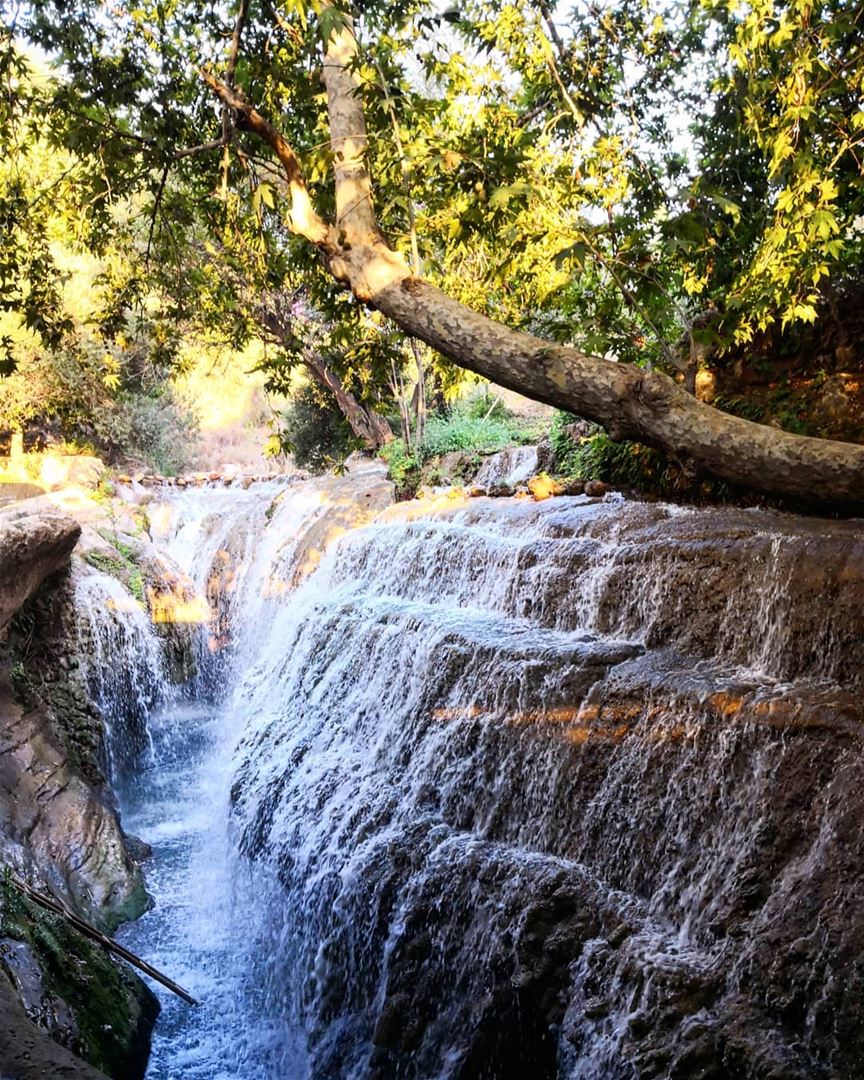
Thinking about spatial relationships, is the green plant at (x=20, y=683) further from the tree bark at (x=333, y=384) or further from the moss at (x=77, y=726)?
the tree bark at (x=333, y=384)

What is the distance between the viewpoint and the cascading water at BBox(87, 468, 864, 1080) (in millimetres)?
2904

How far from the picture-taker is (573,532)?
6.03m

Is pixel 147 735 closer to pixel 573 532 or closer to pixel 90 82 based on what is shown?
pixel 573 532

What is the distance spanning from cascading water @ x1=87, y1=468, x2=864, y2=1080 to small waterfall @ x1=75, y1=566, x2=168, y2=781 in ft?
7.53

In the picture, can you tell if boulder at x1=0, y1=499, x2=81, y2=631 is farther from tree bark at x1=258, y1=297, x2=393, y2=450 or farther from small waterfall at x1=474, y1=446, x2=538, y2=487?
tree bark at x1=258, y1=297, x2=393, y2=450

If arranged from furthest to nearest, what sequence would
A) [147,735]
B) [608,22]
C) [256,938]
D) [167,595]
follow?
[167,595] → [147,735] → [608,22] → [256,938]

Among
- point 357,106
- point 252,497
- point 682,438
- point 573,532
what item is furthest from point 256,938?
point 252,497

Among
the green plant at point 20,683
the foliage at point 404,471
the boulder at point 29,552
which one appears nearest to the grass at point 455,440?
the foliage at point 404,471

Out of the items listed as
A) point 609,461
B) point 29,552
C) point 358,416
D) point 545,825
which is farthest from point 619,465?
point 358,416

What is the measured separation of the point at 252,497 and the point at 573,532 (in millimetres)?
9658

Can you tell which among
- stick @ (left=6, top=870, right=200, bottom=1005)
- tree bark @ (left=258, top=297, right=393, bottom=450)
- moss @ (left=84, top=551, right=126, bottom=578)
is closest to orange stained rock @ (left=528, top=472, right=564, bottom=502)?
stick @ (left=6, top=870, right=200, bottom=1005)

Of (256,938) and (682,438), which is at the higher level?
(682,438)

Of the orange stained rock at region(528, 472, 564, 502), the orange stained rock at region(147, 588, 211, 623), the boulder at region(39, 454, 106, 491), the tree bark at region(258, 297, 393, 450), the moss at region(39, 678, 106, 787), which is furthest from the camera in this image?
the tree bark at region(258, 297, 393, 450)

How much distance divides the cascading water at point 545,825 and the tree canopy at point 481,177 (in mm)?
1039
